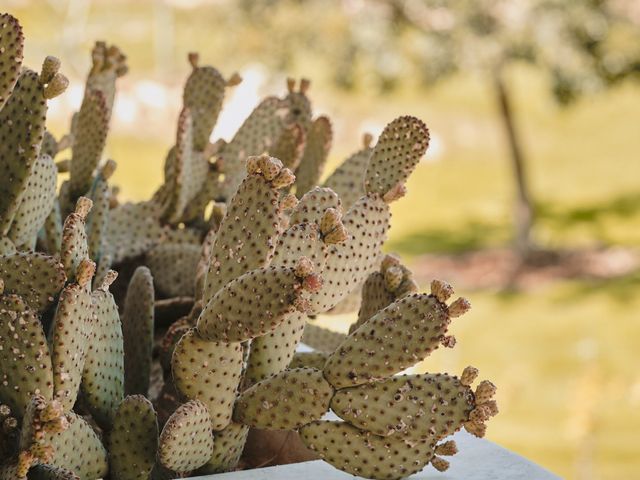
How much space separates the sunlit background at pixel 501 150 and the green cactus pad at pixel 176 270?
3.53 m

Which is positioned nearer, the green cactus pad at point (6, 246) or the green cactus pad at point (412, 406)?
the green cactus pad at point (412, 406)

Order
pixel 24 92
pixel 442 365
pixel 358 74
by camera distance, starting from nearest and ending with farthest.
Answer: pixel 24 92 < pixel 442 365 < pixel 358 74

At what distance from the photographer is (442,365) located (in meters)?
8.99

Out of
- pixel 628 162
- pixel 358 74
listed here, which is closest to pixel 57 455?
pixel 358 74

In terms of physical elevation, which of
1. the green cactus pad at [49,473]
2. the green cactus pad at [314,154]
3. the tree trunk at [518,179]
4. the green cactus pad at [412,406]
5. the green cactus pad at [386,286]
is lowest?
the green cactus pad at [49,473]

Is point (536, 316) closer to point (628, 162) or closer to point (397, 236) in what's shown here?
point (397, 236)

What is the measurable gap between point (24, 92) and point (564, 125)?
16.5 m

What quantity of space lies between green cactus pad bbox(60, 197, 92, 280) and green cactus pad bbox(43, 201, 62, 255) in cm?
39

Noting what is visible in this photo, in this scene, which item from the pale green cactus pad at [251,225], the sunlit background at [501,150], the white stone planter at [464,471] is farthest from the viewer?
the sunlit background at [501,150]

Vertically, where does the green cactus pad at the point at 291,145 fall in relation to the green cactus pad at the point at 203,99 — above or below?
below

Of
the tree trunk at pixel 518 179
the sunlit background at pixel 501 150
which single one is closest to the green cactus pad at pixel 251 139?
the sunlit background at pixel 501 150

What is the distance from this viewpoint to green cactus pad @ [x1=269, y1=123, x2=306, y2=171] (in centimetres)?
206

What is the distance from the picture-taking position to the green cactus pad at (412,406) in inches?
58.1

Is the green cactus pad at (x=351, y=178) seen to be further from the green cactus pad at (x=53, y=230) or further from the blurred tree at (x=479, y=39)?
the blurred tree at (x=479, y=39)
